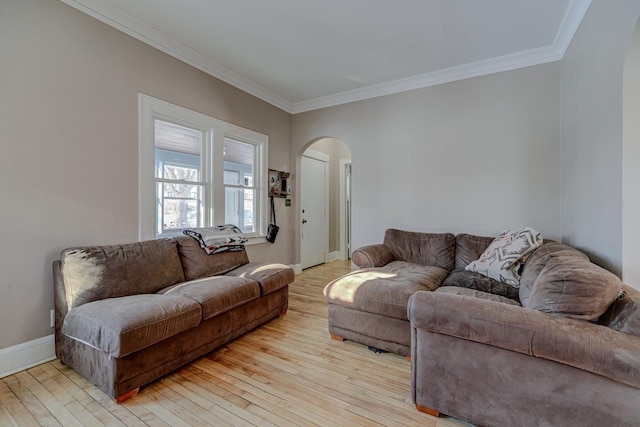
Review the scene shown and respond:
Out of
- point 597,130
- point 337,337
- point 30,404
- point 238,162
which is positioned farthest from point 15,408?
point 597,130

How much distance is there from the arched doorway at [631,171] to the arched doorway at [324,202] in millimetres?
3539

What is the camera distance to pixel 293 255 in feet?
15.3

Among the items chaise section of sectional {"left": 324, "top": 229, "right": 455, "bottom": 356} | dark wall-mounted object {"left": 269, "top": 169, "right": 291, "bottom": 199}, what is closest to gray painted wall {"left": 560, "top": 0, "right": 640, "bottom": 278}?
chaise section of sectional {"left": 324, "top": 229, "right": 455, "bottom": 356}

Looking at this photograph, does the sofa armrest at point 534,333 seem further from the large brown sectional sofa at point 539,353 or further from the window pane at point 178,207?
the window pane at point 178,207

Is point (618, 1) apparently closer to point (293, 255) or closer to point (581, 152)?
point (581, 152)

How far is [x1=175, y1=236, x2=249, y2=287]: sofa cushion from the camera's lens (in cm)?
263

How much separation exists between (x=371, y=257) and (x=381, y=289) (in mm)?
869

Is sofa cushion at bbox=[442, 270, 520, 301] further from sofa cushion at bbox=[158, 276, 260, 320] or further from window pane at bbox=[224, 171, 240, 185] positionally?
window pane at bbox=[224, 171, 240, 185]

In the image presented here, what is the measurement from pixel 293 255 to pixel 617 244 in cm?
373

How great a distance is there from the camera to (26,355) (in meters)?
1.96

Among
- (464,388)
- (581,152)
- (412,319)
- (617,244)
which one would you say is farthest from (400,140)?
(464,388)

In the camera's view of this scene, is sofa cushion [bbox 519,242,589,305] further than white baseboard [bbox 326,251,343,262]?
No

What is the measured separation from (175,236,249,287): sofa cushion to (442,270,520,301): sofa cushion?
211 centimetres

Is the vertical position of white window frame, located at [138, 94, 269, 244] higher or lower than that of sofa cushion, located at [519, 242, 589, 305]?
higher
